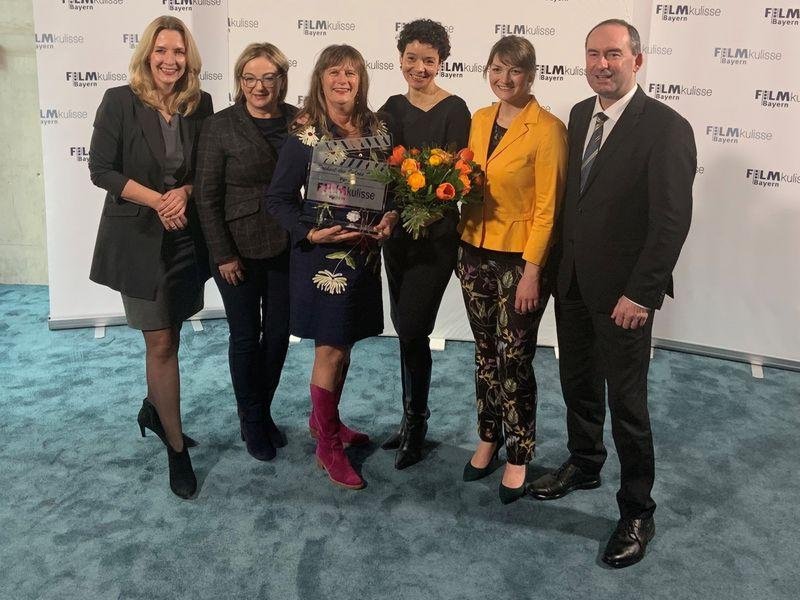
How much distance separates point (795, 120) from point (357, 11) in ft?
8.84

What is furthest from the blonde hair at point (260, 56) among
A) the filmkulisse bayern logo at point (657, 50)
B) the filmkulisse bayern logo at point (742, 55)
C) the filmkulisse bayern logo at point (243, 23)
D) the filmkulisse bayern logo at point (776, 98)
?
the filmkulisse bayern logo at point (776, 98)

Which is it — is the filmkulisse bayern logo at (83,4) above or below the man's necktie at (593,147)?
above

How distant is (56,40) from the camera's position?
4.70 metres

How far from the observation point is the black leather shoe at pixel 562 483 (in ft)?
10.3

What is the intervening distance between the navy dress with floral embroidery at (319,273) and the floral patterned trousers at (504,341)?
0.40 m

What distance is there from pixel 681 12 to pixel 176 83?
10.1 ft

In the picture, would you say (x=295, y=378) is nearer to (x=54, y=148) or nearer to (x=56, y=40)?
(x=54, y=148)

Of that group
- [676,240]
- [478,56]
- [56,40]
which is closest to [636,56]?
[676,240]

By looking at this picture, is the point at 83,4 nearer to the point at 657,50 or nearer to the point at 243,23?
the point at 243,23

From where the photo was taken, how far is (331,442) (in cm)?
321

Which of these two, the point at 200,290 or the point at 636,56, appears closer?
the point at 636,56

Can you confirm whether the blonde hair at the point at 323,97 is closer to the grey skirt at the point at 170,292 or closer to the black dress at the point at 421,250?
the black dress at the point at 421,250

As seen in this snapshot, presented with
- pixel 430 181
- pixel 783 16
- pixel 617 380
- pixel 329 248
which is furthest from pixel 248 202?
pixel 783 16

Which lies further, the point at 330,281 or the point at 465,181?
the point at 330,281
